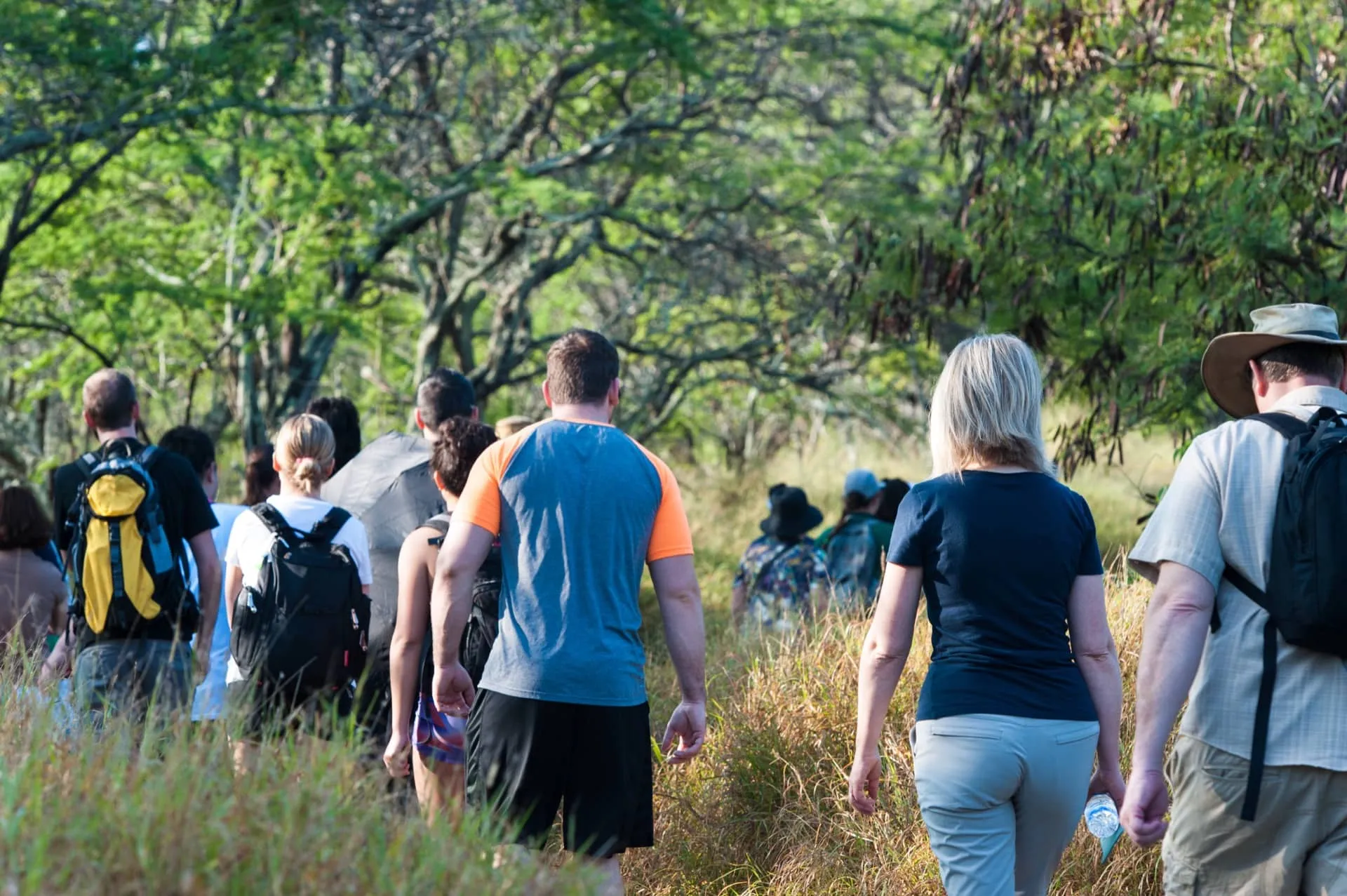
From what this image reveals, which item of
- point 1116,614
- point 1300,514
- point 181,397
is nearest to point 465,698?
point 1300,514

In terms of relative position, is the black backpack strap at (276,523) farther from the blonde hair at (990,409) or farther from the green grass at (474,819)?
the blonde hair at (990,409)

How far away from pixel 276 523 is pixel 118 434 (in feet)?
3.41

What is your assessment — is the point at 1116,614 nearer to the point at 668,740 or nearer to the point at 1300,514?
the point at 668,740

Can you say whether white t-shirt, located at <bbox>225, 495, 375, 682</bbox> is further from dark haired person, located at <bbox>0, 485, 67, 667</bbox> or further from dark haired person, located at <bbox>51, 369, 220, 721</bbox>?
dark haired person, located at <bbox>0, 485, 67, 667</bbox>

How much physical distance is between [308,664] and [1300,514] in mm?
3102

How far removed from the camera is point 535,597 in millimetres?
→ 3846

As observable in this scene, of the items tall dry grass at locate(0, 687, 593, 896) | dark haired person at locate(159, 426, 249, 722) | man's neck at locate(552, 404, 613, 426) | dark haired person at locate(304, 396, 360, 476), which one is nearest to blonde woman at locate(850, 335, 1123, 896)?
man's neck at locate(552, 404, 613, 426)

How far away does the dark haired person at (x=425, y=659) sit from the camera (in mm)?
4316

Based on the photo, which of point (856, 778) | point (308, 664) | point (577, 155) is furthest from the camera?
point (577, 155)

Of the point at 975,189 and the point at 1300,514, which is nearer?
the point at 1300,514

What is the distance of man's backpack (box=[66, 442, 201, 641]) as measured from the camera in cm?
526

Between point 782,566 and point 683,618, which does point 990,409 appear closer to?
point 683,618

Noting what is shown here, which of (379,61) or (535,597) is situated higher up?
(379,61)

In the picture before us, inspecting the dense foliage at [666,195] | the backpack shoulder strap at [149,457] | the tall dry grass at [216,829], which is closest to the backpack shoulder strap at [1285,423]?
the tall dry grass at [216,829]
